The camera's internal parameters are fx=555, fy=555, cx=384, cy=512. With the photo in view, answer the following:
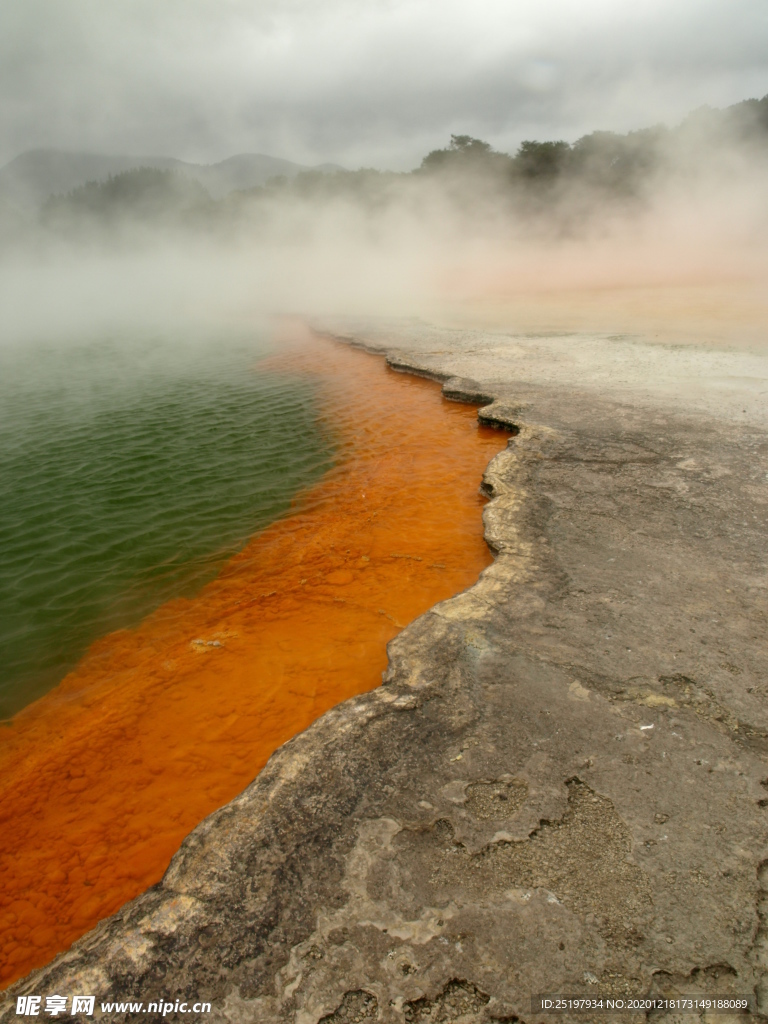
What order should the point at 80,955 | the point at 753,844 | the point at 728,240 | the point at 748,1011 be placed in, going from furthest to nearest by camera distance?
the point at 728,240
the point at 753,844
the point at 80,955
the point at 748,1011

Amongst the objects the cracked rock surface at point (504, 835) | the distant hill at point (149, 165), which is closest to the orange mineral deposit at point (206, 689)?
the cracked rock surface at point (504, 835)

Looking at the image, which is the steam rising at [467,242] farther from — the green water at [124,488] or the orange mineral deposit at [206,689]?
the orange mineral deposit at [206,689]

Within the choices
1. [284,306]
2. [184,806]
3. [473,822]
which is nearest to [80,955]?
[184,806]

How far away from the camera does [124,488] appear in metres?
5.55

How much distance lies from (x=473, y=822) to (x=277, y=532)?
3.19 m

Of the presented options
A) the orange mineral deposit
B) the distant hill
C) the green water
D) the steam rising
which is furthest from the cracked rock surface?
the distant hill

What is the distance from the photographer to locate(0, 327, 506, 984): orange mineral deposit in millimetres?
2270

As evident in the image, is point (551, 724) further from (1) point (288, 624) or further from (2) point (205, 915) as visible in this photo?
(1) point (288, 624)

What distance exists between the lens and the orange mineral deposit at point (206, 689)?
2270mm

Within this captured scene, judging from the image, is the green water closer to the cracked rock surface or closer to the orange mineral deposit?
the orange mineral deposit

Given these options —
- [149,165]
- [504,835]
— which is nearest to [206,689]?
[504,835]

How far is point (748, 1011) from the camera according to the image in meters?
1.31

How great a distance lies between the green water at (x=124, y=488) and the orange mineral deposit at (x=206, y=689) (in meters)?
0.35

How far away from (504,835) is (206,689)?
1922 mm
